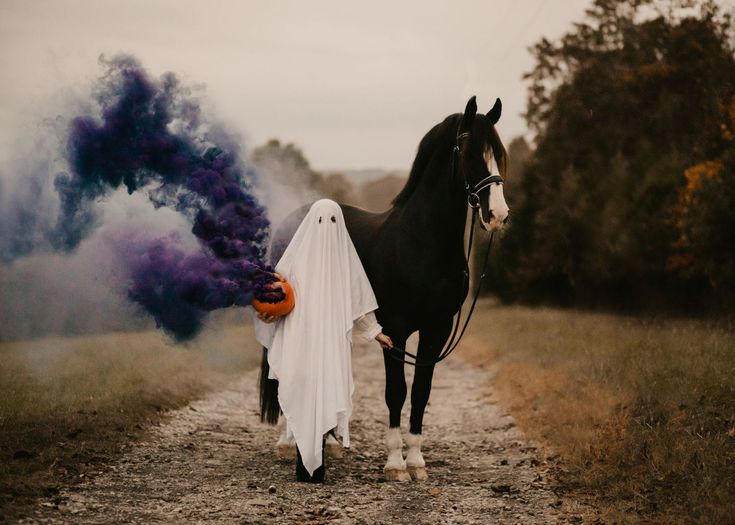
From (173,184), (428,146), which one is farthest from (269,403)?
(428,146)

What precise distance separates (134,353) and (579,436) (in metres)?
7.00

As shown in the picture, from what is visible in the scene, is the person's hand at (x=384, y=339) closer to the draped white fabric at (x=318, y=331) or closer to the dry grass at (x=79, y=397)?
the draped white fabric at (x=318, y=331)

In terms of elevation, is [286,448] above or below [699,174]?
below

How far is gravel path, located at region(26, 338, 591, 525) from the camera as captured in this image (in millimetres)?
5734

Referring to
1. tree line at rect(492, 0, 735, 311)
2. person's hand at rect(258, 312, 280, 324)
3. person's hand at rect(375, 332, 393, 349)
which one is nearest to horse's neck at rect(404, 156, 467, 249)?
person's hand at rect(375, 332, 393, 349)

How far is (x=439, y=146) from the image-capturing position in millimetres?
7266

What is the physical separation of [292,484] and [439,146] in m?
3.24

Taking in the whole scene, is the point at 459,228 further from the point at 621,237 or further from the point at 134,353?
the point at 621,237

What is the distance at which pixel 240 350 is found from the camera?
16.2 metres

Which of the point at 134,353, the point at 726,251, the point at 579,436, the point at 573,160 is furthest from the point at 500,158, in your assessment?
the point at 573,160

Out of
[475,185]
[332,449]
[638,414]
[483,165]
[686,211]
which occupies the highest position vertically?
[686,211]

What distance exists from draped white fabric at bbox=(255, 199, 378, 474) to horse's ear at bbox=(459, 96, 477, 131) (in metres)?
1.33

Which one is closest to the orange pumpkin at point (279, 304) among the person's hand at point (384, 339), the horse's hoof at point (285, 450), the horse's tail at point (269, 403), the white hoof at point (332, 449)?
the person's hand at point (384, 339)

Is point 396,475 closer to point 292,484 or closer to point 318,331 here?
point 292,484
